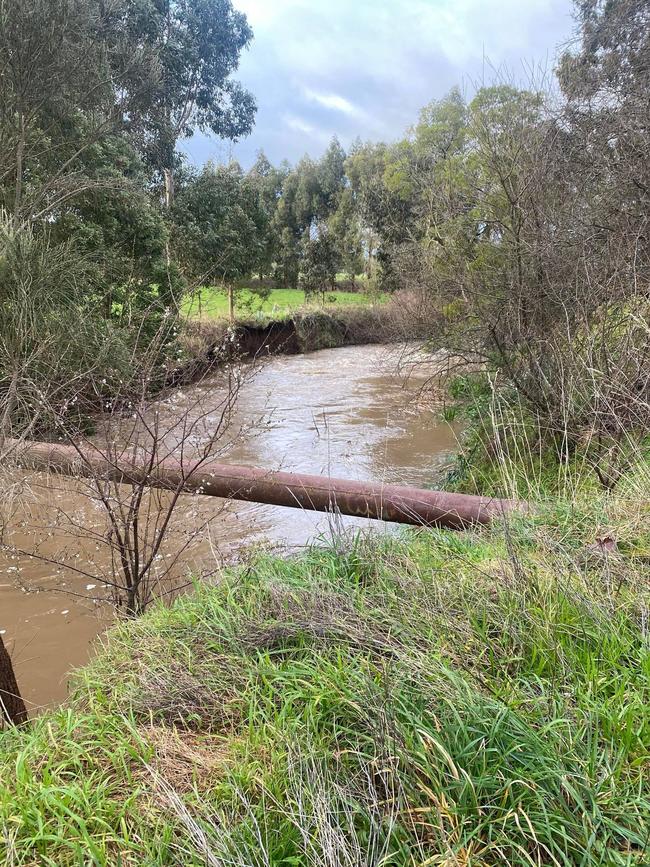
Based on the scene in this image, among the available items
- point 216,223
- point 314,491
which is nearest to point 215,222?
point 216,223

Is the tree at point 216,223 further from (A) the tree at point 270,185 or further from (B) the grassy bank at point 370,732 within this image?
→ (B) the grassy bank at point 370,732

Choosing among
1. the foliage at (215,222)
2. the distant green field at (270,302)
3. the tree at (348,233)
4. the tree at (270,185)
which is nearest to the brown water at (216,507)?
the distant green field at (270,302)

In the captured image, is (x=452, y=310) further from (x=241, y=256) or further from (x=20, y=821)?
(x=241, y=256)

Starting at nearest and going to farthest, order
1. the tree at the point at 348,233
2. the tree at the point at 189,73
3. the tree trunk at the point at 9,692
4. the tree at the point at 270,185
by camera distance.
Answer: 1. the tree trunk at the point at 9,692
2. the tree at the point at 189,73
3. the tree at the point at 270,185
4. the tree at the point at 348,233

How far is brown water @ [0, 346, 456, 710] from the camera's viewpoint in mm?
3949

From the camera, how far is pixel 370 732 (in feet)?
5.41

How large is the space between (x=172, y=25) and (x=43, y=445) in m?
20.7

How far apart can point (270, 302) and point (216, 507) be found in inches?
779

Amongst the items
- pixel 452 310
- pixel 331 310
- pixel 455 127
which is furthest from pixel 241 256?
pixel 452 310

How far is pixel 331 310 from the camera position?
82.1 feet

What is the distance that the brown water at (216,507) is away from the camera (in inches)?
155

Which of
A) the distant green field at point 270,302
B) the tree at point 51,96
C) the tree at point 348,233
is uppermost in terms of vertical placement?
the tree at point 348,233

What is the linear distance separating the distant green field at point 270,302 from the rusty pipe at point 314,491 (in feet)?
47.2

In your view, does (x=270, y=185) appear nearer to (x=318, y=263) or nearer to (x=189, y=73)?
(x=318, y=263)
